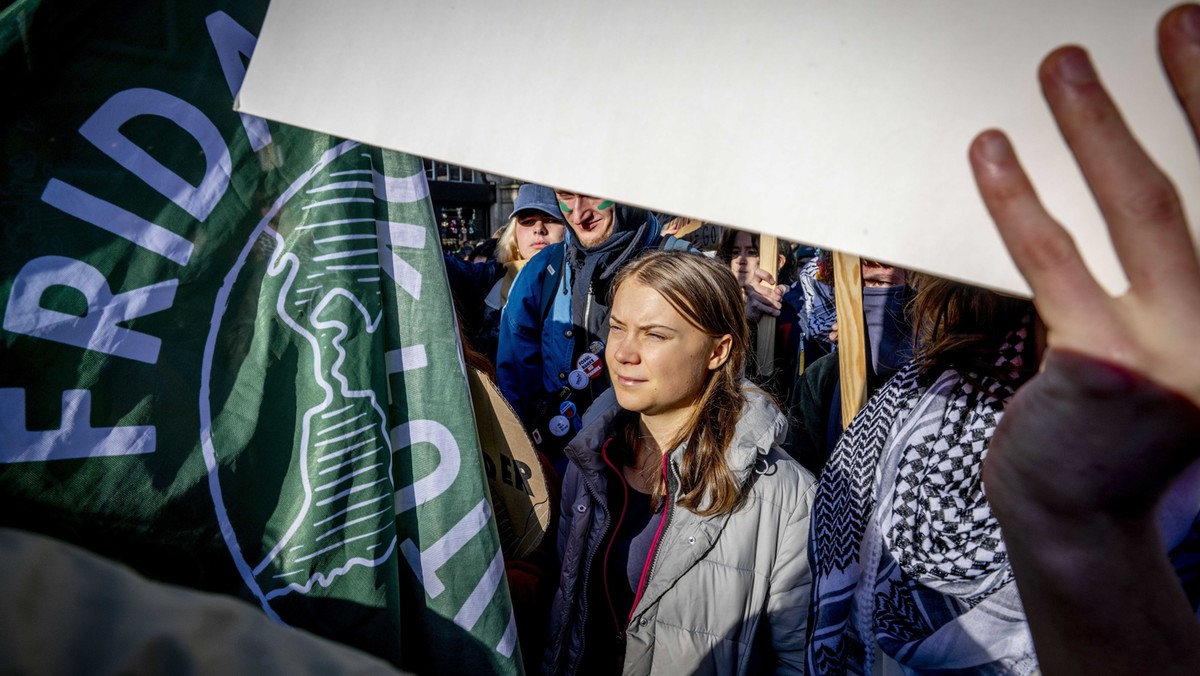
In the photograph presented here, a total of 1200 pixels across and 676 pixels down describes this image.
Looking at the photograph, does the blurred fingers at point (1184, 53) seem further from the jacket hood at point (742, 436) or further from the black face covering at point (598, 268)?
the black face covering at point (598, 268)

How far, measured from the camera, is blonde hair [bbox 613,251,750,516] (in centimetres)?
176

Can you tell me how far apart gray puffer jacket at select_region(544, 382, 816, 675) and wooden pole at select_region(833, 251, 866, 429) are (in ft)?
1.79

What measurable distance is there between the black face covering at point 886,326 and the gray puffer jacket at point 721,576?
113 centimetres

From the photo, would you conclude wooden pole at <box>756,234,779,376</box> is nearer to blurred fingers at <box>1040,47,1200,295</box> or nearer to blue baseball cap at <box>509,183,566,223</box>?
blue baseball cap at <box>509,183,566,223</box>

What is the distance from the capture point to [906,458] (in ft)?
4.66

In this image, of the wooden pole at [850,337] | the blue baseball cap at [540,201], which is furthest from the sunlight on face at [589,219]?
the wooden pole at [850,337]

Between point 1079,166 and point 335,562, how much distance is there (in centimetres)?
117

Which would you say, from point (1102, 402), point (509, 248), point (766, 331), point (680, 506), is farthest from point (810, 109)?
point (509, 248)

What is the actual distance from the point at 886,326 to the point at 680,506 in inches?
64.4

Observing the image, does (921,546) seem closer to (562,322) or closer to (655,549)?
(655,549)

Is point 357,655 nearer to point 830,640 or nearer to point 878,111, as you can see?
point 878,111

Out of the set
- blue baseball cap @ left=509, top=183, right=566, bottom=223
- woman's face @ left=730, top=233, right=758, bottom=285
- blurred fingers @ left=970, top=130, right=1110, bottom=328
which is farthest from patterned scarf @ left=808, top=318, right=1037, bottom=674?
woman's face @ left=730, top=233, right=758, bottom=285

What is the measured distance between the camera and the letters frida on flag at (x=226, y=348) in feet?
2.78

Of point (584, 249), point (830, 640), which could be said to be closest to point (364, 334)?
point (830, 640)
